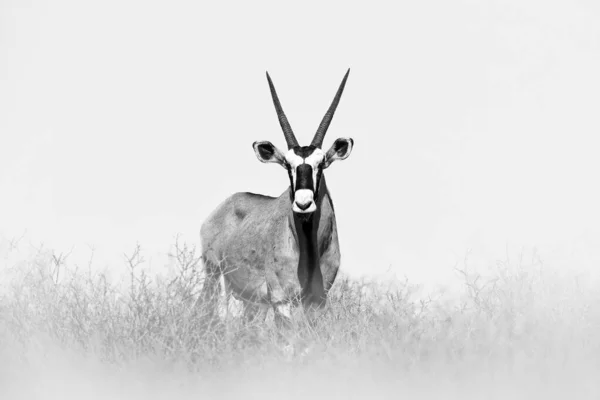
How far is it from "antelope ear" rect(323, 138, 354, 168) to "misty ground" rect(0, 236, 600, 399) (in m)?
1.84

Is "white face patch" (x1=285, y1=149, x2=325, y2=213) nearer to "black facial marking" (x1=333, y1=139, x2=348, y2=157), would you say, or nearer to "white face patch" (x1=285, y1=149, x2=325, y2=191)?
"white face patch" (x1=285, y1=149, x2=325, y2=191)

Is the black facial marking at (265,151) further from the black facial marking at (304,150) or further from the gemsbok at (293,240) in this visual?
the black facial marking at (304,150)

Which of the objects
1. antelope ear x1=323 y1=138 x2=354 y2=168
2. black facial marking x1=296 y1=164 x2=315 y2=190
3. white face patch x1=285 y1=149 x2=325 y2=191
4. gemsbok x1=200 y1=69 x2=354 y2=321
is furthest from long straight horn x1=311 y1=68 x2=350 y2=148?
black facial marking x1=296 y1=164 x2=315 y2=190

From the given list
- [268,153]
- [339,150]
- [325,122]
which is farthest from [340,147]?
[268,153]

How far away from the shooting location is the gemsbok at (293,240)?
1008cm

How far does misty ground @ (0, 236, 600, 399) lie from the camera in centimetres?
853

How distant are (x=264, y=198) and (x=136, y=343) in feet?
14.7

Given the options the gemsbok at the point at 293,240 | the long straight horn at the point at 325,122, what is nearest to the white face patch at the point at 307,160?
the gemsbok at the point at 293,240

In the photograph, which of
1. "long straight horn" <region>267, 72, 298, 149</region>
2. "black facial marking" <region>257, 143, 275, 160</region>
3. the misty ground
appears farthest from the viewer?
"long straight horn" <region>267, 72, 298, 149</region>

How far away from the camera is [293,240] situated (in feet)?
35.1

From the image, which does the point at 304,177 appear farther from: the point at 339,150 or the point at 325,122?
the point at 325,122

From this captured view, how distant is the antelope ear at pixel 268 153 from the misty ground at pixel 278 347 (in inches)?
70.7

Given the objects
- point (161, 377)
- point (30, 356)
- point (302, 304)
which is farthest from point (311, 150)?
point (30, 356)

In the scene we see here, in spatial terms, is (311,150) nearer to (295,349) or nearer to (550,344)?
(295,349)
